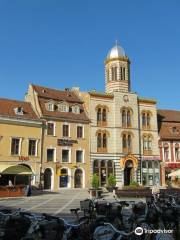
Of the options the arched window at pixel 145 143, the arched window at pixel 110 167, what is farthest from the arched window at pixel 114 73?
the arched window at pixel 110 167

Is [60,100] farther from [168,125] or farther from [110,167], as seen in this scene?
[168,125]

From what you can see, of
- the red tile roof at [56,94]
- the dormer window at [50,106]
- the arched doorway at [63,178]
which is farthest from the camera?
the red tile roof at [56,94]

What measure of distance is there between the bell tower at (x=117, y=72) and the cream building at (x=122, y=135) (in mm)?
155

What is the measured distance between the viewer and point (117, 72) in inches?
1930

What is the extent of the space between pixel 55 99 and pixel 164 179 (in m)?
19.8

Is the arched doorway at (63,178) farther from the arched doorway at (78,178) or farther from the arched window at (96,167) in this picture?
the arched window at (96,167)

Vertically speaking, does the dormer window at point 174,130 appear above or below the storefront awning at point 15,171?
above

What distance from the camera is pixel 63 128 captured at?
41.3 metres

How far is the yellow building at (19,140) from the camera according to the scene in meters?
35.9

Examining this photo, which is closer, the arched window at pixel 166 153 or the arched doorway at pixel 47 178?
the arched doorway at pixel 47 178

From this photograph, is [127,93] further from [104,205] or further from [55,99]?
[104,205]

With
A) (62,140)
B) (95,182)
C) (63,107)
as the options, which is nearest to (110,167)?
(95,182)

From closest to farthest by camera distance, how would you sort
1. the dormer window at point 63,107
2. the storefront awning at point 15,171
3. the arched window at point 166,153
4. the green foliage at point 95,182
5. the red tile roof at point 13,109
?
the storefront awning at point 15,171, the red tile roof at point 13,109, the green foliage at point 95,182, the dormer window at point 63,107, the arched window at point 166,153

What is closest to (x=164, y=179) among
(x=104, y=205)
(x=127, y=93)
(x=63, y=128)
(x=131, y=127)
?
(x=131, y=127)
